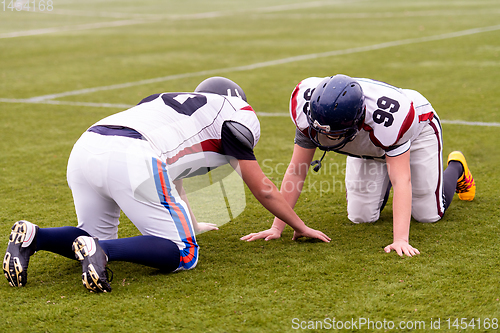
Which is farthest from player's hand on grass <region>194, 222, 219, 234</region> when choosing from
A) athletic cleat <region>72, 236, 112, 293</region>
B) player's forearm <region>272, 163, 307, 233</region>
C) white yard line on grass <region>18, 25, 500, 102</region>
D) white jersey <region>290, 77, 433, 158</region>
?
white yard line on grass <region>18, 25, 500, 102</region>

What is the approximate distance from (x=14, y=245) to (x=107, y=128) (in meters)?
0.78

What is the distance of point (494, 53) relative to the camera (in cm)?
1052

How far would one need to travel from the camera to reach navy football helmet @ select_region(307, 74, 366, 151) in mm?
3057

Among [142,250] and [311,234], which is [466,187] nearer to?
[311,234]

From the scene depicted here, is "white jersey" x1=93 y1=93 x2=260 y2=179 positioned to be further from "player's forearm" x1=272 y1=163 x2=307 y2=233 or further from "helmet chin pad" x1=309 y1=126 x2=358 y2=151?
"player's forearm" x1=272 y1=163 x2=307 y2=233

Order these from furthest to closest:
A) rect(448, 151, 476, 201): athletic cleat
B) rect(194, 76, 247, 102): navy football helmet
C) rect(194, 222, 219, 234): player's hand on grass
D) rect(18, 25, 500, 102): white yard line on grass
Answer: rect(18, 25, 500, 102): white yard line on grass, rect(448, 151, 476, 201): athletic cleat, rect(194, 222, 219, 234): player's hand on grass, rect(194, 76, 247, 102): navy football helmet

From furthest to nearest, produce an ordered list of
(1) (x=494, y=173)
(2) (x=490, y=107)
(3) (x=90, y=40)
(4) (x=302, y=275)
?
(3) (x=90, y=40) < (2) (x=490, y=107) < (1) (x=494, y=173) < (4) (x=302, y=275)

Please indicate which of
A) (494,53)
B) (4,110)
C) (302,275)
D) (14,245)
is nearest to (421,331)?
(302,275)

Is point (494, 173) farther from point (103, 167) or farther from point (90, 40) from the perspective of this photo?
point (90, 40)

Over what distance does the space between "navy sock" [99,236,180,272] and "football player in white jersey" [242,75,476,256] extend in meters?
0.85

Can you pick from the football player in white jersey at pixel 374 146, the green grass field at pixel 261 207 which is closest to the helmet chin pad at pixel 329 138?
the football player in white jersey at pixel 374 146

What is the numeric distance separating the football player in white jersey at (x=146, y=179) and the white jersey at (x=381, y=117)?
1.40 feet

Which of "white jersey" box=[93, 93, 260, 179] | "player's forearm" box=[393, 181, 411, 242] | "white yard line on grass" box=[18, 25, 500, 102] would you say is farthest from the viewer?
"white yard line on grass" box=[18, 25, 500, 102]

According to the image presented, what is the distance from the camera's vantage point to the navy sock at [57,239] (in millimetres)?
2908
